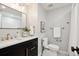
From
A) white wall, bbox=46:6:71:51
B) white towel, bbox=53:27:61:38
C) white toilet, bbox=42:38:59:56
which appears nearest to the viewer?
white toilet, bbox=42:38:59:56

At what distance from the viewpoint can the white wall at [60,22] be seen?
3385 mm

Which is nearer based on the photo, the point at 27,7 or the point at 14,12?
the point at 14,12

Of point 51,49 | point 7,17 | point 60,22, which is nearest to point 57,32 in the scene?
point 60,22

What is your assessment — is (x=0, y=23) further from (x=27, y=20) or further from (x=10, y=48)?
(x=27, y=20)

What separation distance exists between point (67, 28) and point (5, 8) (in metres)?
2.54

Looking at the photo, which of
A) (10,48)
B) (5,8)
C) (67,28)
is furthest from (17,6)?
(67,28)

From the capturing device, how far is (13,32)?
2.01 m

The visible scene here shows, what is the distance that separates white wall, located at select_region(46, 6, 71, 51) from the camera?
338 cm

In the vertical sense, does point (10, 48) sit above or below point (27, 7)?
below

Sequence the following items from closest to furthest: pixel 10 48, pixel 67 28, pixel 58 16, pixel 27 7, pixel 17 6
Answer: pixel 10 48 → pixel 17 6 → pixel 27 7 → pixel 67 28 → pixel 58 16

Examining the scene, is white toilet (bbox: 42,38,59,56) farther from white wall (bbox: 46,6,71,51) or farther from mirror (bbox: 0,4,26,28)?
mirror (bbox: 0,4,26,28)

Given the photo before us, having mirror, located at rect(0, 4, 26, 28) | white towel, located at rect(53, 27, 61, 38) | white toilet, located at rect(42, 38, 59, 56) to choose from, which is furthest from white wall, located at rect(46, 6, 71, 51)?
mirror, located at rect(0, 4, 26, 28)

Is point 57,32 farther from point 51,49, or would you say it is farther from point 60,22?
point 51,49

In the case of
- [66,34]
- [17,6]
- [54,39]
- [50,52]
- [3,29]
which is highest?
[17,6]
